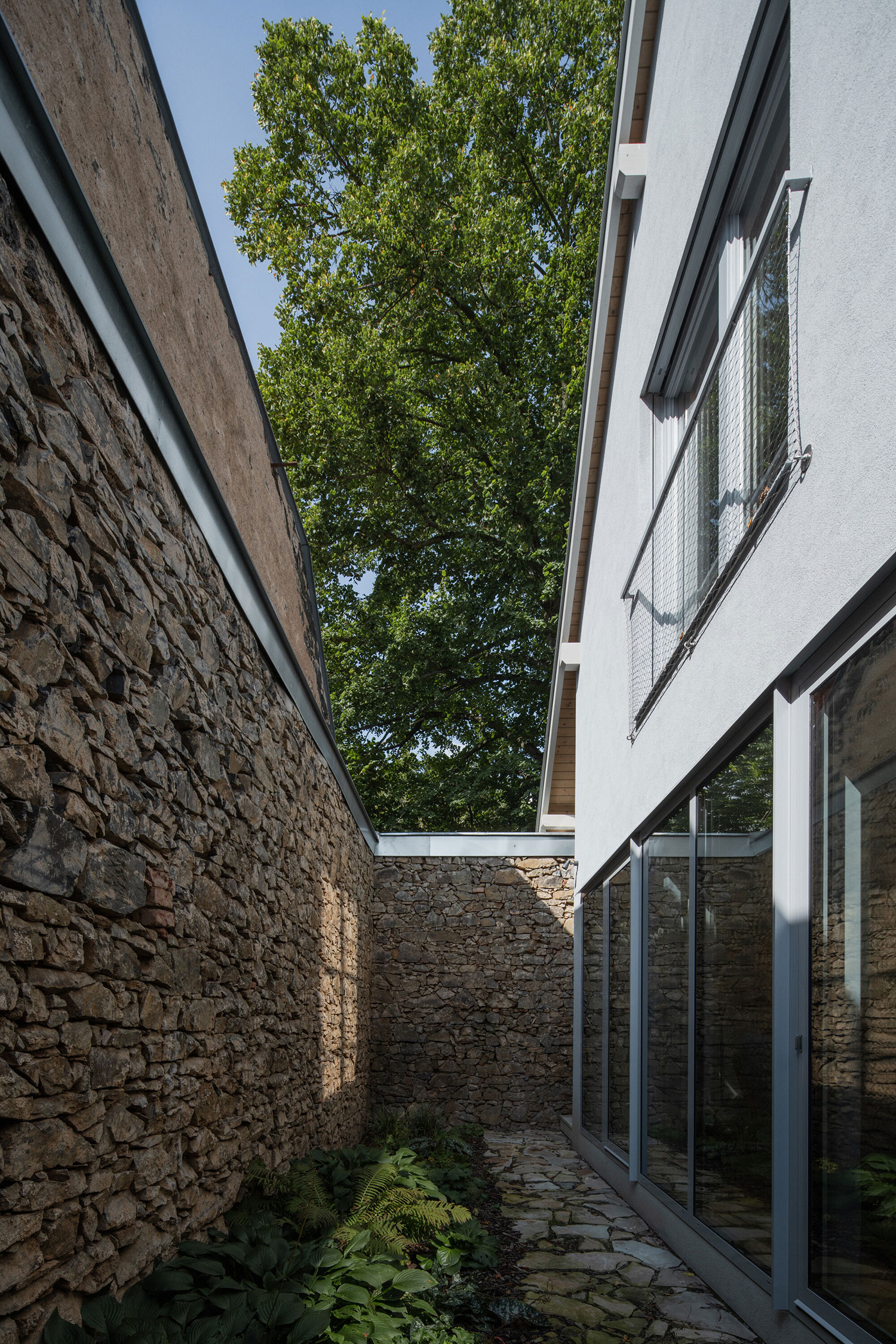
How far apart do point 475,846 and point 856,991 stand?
29.5 ft

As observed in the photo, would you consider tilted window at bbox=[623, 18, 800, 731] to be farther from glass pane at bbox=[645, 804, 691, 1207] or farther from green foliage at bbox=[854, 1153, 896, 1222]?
green foliage at bbox=[854, 1153, 896, 1222]

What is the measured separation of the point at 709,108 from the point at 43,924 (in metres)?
4.52

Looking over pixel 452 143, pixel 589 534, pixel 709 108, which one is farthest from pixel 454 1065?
pixel 452 143

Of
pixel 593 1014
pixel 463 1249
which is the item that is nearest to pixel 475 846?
pixel 593 1014

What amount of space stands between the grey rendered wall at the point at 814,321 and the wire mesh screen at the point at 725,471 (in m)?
0.19

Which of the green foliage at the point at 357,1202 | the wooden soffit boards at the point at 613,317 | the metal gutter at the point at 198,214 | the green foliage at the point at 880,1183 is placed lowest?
the green foliage at the point at 357,1202

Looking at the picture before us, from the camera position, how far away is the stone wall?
10.9 meters

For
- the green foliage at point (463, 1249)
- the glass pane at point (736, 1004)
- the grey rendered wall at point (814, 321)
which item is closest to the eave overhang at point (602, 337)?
the grey rendered wall at point (814, 321)

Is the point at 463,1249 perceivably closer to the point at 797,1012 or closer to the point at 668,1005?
the point at 668,1005

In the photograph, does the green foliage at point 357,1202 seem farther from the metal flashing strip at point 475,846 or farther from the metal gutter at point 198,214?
the metal flashing strip at point 475,846

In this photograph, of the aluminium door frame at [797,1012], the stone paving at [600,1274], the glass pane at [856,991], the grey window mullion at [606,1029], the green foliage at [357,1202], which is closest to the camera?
the glass pane at [856,991]

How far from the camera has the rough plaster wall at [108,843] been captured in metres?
2.30

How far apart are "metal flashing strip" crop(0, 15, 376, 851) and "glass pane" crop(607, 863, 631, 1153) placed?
3.57 metres

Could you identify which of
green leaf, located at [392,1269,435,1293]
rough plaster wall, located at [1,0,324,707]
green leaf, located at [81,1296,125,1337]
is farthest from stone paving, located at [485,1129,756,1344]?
rough plaster wall, located at [1,0,324,707]
